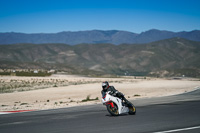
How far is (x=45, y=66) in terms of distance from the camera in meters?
165

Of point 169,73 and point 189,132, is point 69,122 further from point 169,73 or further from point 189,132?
point 169,73

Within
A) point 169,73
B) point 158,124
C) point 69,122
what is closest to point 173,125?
point 158,124

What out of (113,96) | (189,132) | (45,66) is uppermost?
(45,66)

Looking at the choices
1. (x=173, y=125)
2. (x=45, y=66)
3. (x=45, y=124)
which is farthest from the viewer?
(x=45, y=66)

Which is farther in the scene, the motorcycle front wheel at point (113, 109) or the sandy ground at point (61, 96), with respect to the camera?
the sandy ground at point (61, 96)

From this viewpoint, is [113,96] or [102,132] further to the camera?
[113,96]

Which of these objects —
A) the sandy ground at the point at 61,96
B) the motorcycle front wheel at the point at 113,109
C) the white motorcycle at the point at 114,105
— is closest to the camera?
the white motorcycle at the point at 114,105

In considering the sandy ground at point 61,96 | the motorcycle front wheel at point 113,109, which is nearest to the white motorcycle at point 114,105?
the motorcycle front wheel at point 113,109

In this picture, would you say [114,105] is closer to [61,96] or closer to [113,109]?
[113,109]

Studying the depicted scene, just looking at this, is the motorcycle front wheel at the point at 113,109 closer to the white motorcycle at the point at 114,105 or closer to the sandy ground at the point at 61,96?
the white motorcycle at the point at 114,105

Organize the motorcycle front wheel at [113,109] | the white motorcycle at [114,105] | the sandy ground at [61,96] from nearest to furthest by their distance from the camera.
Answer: the white motorcycle at [114,105], the motorcycle front wheel at [113,109], the sandy ground at [61,96]

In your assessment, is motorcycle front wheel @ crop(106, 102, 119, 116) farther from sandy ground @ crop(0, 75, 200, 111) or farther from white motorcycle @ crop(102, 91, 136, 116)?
sandy ground @ crop(0, 75, 200, 111)

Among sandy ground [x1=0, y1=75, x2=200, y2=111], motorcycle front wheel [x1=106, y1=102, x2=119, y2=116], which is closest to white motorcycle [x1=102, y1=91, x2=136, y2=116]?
motorcycle front wheel [x1=106, y1=102, x2=119, y2=116]

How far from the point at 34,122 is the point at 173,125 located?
18.3 ft
